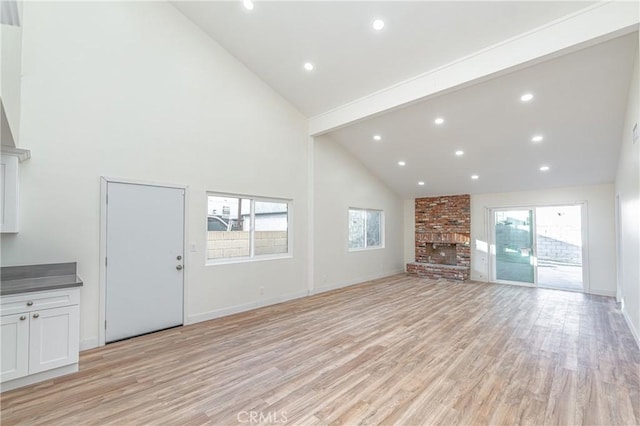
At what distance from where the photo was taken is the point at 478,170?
669 centimetres

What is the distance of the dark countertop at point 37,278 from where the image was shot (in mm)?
2617

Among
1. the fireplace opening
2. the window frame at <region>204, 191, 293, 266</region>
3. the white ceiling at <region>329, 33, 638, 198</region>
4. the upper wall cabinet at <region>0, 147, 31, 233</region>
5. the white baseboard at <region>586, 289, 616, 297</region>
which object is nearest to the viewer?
the upper wall cabinet at <region>0, 147, 31, 233</region>

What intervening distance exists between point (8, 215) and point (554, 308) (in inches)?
303

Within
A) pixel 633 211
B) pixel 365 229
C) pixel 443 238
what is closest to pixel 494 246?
pixel 443 238

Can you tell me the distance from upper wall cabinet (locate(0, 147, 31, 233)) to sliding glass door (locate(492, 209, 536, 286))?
29.4 ft

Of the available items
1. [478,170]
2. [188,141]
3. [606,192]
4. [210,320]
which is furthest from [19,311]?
[606,192]

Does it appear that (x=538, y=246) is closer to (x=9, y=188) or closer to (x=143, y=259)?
(x=143, y=259)

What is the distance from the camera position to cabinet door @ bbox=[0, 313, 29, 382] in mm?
2476

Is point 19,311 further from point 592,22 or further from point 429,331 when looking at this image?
point 592,22

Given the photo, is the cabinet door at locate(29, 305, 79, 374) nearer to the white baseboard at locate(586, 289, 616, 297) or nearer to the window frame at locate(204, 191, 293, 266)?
the window frame at locate(204, 191, 293, 266)

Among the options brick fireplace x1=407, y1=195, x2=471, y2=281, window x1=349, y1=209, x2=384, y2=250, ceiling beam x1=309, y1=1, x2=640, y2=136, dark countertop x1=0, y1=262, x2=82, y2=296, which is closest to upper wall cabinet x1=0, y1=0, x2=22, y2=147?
dark countertop x1=0, y1=262, x2=82, y2=296

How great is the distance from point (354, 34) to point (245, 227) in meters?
3.37

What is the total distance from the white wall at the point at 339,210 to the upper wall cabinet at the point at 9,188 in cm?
437

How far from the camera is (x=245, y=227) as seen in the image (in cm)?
508
